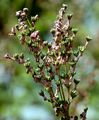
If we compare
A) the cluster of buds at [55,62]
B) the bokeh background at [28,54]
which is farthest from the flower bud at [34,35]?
the bokeh background at [28,54]

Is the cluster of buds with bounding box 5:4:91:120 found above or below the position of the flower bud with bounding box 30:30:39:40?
below

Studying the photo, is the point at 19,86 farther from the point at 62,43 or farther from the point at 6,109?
the point at 62,43

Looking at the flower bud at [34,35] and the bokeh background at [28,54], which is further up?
the bokeh background at [28,54]

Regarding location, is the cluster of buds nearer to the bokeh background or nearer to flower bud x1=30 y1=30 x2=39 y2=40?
flower bud x1=30 y1=30 x2=39 y2=40

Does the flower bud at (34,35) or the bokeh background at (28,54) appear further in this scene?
the bokeh background at (28,54)

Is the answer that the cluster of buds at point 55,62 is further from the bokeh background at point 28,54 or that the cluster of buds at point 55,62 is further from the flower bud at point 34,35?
the bokeh background at point 28,54

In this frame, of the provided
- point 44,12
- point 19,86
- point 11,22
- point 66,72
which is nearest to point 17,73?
point 19,86

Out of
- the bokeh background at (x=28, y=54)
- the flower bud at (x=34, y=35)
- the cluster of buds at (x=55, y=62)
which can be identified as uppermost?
the bokeh background at (x=28, y=54)

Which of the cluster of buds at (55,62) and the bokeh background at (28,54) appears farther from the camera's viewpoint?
the bokeh background at (28,54)

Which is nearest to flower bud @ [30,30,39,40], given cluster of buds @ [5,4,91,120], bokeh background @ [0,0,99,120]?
cluster of buds @ [5,4,91,120]
